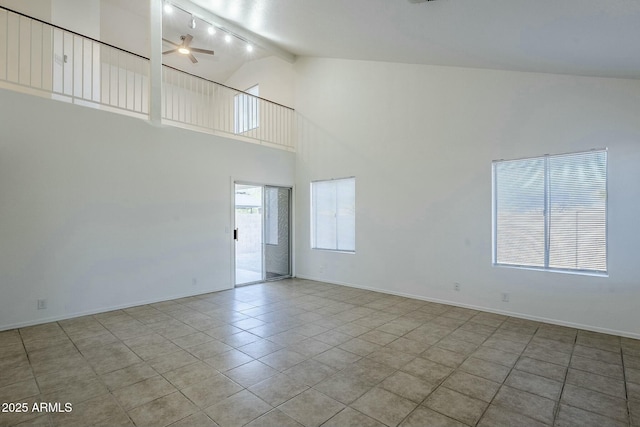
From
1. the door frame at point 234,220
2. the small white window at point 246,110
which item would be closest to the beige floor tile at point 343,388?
the door frame at point 234,220

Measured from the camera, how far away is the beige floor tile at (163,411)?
2.09m

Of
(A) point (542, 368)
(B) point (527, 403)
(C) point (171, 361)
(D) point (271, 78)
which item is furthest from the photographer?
(D) point (271, 78)

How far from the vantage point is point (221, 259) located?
588cm

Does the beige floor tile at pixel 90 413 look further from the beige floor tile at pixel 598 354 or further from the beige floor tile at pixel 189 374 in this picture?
the beige floor tile at pixel 598 354

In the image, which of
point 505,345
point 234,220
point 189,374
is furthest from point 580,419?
point 234,220

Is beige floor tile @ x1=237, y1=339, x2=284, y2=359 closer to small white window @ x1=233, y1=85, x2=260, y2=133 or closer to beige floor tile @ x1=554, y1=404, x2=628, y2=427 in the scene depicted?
beige floor tile @ x1=554, y1=404, x2=628, y2=427

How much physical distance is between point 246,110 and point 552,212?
7.45m

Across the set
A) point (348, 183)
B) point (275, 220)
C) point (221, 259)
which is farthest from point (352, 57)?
point (221, 259)

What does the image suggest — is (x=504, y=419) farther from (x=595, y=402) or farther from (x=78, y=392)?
(x=78, y=392)

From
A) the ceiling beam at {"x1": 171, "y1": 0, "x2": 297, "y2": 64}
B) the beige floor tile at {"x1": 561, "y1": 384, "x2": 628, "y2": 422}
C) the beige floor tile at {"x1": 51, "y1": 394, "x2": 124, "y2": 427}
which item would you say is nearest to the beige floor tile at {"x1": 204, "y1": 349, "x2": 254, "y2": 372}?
the beige floor tile at {"x1": 51, "y1": 394, "x2": 124, "y2": 427}

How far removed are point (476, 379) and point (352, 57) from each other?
17.7 ft

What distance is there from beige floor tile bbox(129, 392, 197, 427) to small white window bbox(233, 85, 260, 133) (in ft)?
21.9

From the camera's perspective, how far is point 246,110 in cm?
862

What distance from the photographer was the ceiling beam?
17.2 ft
